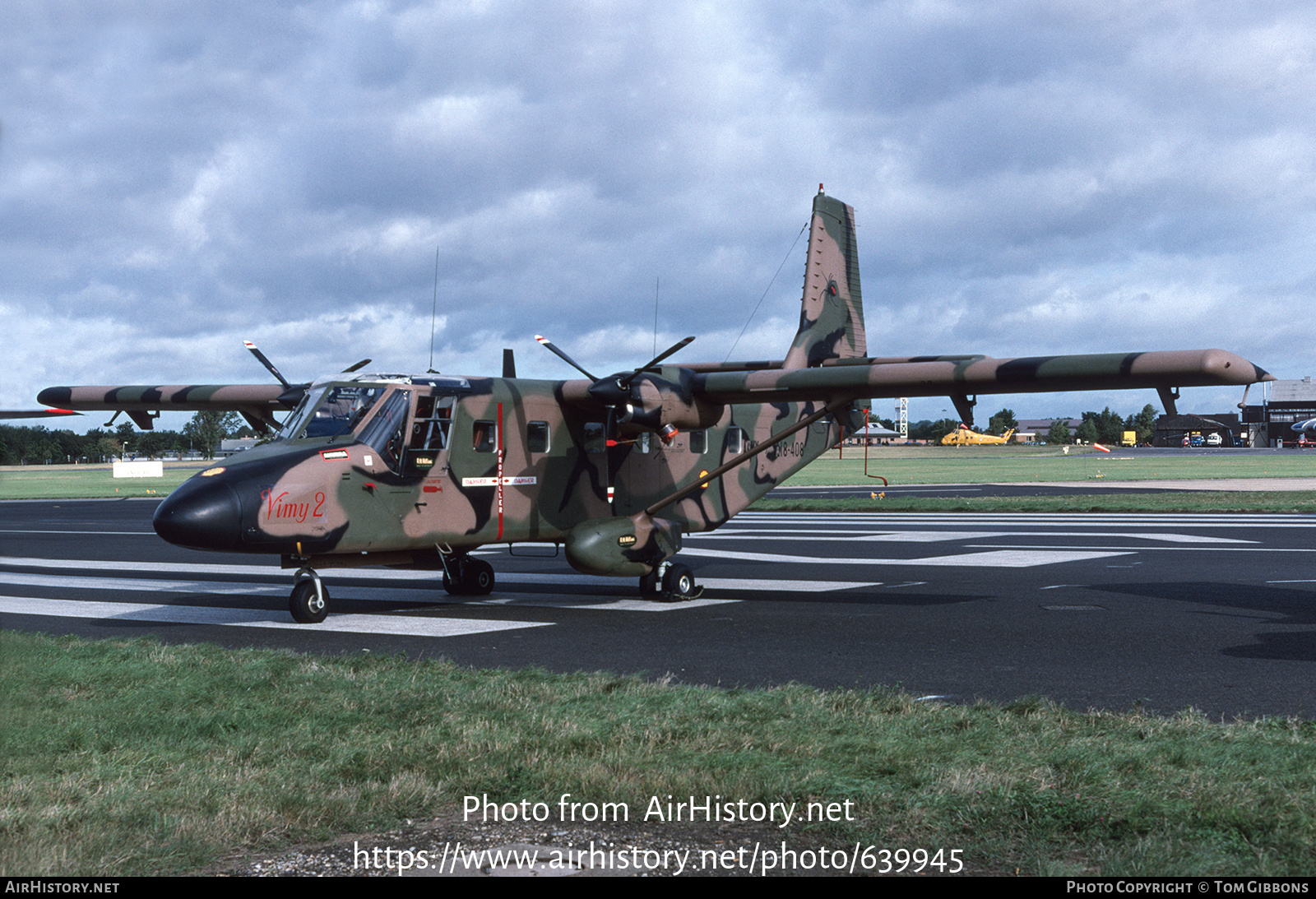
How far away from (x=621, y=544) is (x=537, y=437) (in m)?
1.92

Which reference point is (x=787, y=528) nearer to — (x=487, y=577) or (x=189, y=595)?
(x=487, y=577)

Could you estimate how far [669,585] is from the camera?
49.9 feet

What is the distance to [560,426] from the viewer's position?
1541cm

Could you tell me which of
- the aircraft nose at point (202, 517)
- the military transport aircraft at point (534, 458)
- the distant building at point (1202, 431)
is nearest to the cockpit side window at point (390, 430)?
the military transport aircraft at point (534, 458)

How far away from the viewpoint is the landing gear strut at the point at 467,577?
617 inches

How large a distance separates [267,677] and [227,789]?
11.1 feet

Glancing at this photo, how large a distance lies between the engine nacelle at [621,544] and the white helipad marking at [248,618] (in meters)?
1.60

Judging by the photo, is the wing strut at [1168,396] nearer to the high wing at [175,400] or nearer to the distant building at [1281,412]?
the high wing at [175,400]

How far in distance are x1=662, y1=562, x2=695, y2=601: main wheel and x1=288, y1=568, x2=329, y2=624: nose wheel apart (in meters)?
4.63

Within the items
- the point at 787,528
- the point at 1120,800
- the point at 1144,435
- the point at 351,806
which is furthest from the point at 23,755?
the point at 1144,435

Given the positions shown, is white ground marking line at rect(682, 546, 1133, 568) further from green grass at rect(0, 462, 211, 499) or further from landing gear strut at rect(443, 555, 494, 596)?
green grass at rect(0, 462, 211, 499)

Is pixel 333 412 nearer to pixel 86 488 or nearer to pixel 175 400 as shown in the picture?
pixel 175 400

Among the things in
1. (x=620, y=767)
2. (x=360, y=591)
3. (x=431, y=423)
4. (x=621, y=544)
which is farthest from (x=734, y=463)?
(x=620, y=767)
